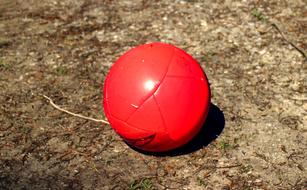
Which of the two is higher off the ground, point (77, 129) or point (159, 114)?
point (159, 114)

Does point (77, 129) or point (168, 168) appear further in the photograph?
point (77, 129)

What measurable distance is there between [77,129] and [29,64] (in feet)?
4.88

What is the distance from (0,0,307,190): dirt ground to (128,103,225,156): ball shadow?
0.9 inches

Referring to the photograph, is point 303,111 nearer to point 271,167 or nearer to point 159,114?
point 271,167

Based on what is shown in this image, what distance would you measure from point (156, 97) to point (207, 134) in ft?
3.79

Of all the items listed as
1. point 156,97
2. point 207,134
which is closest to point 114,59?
point 207,134

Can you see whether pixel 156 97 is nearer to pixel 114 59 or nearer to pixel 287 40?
pixel 114 59

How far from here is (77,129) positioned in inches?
239

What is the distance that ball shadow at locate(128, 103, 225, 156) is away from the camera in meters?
5.74

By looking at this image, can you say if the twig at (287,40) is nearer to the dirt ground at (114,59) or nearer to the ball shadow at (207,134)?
the dirt ground at (114,59)

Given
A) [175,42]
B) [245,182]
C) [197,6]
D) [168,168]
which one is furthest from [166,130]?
[197,6]

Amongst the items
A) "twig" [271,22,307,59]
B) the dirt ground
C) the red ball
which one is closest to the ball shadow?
the dirt ground

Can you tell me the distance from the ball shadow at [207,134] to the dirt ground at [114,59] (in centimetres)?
2

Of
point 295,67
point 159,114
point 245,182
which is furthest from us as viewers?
point 295,67
